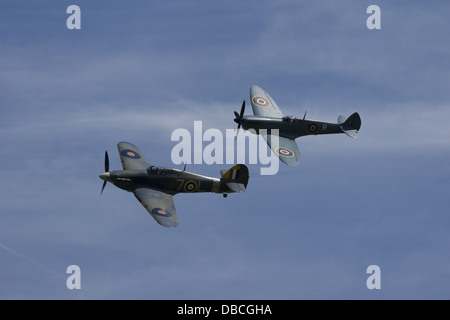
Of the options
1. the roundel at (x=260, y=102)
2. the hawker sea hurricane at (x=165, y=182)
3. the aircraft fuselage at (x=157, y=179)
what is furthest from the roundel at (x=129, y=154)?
the roundel at (x=260, y=102)

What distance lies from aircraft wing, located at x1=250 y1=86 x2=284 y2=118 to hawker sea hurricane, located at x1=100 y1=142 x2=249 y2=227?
10.9 meters

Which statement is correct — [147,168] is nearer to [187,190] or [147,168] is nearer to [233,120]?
[187,190]

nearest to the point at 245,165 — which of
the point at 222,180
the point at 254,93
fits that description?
the point at 222,180

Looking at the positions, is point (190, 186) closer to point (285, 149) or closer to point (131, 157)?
point (131, 157)

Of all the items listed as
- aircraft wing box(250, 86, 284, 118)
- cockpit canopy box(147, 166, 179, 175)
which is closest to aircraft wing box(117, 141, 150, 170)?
cockpit canopy box(147, 166, 179, 175)

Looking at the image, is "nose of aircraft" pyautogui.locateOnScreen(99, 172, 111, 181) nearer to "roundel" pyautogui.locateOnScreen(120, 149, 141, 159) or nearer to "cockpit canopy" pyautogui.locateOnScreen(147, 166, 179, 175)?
"cockpit canopy" pyautogui.locateOnScreen(147, 166, 179, 175)

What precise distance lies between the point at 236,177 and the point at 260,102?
13316mm

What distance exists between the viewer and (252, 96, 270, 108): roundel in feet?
215

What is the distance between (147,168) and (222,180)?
4.68 m

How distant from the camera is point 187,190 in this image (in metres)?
53.5

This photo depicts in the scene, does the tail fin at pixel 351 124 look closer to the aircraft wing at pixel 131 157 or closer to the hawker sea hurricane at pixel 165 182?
the hawker sea hurricane at pixel 165 182

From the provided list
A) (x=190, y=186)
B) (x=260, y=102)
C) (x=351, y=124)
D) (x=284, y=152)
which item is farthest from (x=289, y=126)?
(x=190, y=186)

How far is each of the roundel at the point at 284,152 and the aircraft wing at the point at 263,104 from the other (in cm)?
491

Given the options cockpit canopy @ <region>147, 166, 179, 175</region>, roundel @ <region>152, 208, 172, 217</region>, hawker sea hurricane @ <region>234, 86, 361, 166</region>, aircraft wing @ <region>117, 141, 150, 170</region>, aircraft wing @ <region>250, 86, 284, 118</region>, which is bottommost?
roundel @ <region>152, 208, 172, 217</region>
